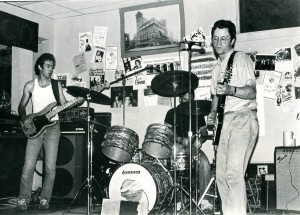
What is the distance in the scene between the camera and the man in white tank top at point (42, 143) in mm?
4766

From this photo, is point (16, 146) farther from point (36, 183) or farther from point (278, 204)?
point (278, 204)

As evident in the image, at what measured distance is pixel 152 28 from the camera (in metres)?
5.98

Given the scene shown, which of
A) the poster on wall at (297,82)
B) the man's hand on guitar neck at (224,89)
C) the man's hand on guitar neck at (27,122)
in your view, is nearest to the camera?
the man's hand on guitar neck at (224,89)

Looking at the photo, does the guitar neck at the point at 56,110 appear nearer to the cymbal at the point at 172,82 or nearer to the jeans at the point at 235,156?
the cymbal at the point at 172,82

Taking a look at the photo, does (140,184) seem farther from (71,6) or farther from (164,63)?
(71,6)

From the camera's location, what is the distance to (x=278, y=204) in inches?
172

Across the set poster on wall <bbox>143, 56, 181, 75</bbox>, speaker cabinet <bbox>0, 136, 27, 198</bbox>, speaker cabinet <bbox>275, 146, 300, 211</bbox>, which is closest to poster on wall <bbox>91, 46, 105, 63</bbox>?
poster on wall <bbox>143, 56, 181, 75</bbox>

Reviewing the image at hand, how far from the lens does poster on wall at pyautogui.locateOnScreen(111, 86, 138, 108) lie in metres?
6.05

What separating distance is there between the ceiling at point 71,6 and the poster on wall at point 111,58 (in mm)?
647

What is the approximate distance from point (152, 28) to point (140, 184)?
2.58 m

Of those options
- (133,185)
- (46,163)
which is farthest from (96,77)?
(133,185)

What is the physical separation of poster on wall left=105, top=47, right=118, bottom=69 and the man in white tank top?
1.46 metres

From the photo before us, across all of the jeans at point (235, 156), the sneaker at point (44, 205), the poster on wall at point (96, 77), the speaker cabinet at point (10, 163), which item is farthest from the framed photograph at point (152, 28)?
the jeans at point (235, 156)

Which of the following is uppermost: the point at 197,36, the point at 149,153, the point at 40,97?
the point at 197,36
